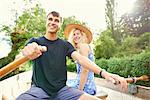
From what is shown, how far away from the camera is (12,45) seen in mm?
17766

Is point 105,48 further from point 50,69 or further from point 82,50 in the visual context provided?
point 50,69

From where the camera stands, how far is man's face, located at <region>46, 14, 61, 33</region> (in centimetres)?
275

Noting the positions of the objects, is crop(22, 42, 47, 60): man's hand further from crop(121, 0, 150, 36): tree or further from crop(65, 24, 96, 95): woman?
crop(121, 0, 150, 36): tree

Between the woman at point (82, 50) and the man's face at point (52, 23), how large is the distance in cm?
76

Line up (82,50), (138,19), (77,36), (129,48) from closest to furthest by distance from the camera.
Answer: (82,50) < (77,36) < (129,48) < (138,19)

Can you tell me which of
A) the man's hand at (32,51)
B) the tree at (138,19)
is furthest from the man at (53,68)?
the tree at (138,19)

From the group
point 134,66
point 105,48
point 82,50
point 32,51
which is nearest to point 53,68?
point 82,50

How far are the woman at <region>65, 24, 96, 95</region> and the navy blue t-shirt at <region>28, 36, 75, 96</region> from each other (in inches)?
25.6

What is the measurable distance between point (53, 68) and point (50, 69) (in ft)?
0.09

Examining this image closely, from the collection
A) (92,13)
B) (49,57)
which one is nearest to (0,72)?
(49,57)

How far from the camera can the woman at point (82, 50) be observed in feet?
11.2

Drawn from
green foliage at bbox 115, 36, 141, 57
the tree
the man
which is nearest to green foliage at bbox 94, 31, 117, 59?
green foliage at bbox 115, 36, 141, 57

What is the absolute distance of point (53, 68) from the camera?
2.71 meters

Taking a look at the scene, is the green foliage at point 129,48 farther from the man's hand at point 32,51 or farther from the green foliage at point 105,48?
the man's hand at point 32,51
